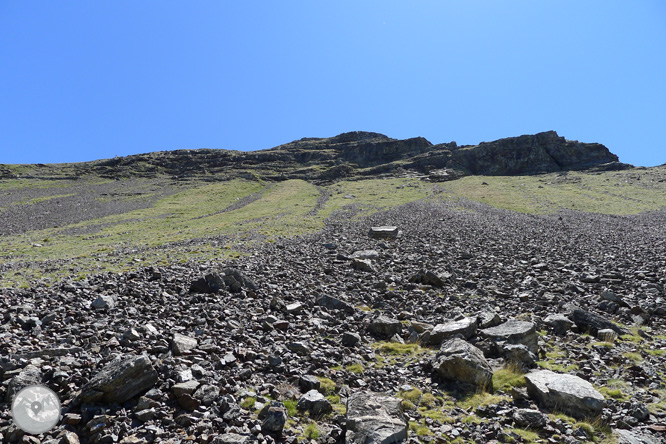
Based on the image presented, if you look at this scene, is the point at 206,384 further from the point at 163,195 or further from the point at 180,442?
the point at 163,195

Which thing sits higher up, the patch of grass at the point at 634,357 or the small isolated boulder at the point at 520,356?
the small isolated boulder at the point at 520,356

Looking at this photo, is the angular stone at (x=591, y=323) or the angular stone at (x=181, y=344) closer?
the angular stone at (x=181, y=344)

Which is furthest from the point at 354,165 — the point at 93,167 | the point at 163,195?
the point at 93,167

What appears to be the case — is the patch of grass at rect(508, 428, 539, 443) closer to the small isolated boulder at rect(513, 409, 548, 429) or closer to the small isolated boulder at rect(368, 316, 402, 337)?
the small isolated boulder at rect(513, 409, 548, 429)

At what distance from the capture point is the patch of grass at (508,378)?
949cm

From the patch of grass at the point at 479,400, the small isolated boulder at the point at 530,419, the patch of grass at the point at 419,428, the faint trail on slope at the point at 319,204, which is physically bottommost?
the patch of grass at the point at 479,400

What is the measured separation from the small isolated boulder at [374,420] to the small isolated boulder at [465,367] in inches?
93.3

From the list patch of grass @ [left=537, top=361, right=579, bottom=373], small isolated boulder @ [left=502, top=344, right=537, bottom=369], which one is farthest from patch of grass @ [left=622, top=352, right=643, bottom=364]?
small isolated boulder @ [left=502, top=344, right=537, bottom=369]

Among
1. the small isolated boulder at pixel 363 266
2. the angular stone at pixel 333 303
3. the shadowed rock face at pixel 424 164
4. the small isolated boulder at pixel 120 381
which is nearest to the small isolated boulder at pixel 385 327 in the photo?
the angular stone at pixel 333 303

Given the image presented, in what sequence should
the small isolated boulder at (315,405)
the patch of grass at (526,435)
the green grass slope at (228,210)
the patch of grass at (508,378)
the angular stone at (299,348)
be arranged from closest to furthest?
A: the patch of grass at (526,435) < the small isolated boulder at (315,405) < the patch of grass at (508,378) < the angular stone at (299,348) < the green grass slope at (228,210)

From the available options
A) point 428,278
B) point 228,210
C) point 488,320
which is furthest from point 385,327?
point 228,210

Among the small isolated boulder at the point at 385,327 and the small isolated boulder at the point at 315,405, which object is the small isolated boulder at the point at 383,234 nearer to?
the small isolated boulder at the point at 385,327

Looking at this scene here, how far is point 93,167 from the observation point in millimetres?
179250

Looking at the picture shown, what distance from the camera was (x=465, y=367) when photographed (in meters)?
9.72
